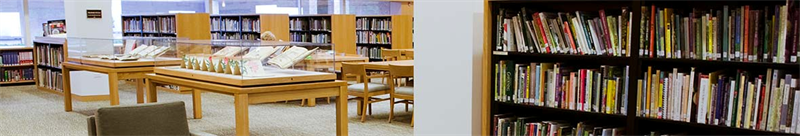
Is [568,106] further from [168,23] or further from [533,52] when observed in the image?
[168,23]

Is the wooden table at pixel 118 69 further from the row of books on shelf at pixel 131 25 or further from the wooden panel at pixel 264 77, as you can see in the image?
the row of books on shelf at pixel 131 25

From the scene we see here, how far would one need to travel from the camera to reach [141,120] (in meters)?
3.72

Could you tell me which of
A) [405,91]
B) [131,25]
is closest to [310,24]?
[131,25]

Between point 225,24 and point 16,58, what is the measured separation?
10.7 feet

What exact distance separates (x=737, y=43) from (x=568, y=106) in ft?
2.68

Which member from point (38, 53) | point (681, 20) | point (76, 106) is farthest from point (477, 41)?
point (38, 53)

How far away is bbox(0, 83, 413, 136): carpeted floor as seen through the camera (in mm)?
6277

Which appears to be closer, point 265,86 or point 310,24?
point 265,86

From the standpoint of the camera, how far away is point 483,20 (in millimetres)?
3516

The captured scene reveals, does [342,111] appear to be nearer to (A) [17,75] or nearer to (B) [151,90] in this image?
(B) [151,90]

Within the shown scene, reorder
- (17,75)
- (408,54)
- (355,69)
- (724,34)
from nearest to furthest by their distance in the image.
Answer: (724,34) < (355,69) < (408,54) < (17,75)

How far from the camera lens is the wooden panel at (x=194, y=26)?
10641 millimetres

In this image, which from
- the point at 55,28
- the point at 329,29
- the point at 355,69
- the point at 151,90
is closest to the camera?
the point at 151,90

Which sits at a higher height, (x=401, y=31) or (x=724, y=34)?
(x=401, y=31)
